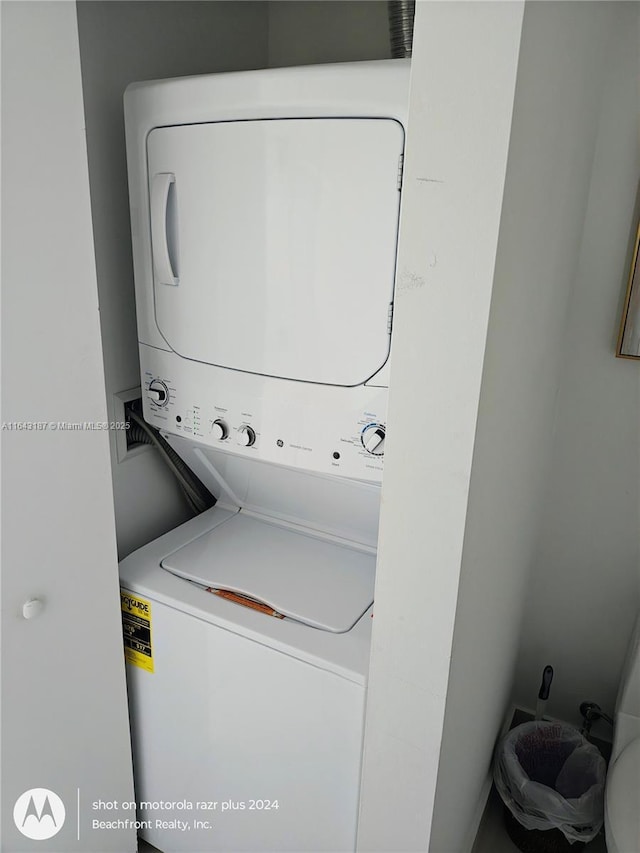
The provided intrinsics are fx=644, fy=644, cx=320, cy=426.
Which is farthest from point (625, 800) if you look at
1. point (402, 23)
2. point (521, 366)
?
point (402, 23)

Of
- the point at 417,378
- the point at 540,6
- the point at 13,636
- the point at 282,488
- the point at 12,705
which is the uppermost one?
the point at 540,6

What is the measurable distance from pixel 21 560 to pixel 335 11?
1.49 meters

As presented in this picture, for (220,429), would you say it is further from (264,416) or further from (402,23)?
(402,23)

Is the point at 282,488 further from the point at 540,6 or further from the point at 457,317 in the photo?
the point at 540,6

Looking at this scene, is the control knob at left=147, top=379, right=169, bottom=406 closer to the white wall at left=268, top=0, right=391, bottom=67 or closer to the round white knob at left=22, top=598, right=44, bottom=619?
the round white knob at left=22, top=598, right=44, bottom=619

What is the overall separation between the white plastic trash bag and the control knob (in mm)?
1211

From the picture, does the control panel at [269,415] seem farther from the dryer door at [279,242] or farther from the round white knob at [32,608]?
the round white knob at [32,608]

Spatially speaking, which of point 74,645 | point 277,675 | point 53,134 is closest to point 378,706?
point 277,675

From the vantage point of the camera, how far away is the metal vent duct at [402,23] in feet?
4.23

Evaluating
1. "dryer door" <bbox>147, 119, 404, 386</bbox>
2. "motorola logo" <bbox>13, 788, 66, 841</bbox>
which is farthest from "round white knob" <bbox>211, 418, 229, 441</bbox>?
"motorola logo" <bbox>13, 788, 66, 841</bbox>

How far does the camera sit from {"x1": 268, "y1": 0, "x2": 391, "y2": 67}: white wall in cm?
160

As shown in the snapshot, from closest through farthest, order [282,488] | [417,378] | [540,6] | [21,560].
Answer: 1. [540,6]
2. [417,378]
3. [21,560]
4. [282,488]

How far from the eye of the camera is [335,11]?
5.34 ft

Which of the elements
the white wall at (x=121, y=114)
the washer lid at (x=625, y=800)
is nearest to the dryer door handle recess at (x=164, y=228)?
the white wall at (x=121, y=114)
